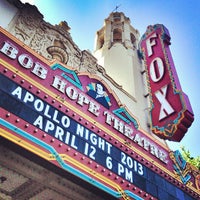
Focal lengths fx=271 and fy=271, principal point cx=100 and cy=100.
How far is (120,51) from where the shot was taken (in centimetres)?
1750

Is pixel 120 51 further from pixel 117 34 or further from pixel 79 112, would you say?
pixel 79 112

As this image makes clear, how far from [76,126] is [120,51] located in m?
11.3

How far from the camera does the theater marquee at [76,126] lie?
594 centimetres

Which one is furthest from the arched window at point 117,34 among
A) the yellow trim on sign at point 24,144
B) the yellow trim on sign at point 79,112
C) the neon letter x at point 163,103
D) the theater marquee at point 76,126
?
the yellow trim on sign at point 24,144

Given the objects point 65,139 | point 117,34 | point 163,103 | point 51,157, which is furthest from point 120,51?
point 51,157

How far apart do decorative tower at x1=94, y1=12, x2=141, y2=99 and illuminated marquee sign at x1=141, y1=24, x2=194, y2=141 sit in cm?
261

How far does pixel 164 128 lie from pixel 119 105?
5.91 ft

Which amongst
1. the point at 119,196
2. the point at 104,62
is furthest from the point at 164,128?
the point at 104,62

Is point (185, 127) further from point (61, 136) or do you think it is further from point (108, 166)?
point (61, 136)

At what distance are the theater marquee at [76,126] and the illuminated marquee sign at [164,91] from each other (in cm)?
89

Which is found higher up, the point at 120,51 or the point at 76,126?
the point at 120,51

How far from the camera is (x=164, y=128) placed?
957cm

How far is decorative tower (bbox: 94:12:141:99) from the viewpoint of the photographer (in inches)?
624

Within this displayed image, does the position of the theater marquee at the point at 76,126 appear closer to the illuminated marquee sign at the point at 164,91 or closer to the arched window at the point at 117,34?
the illuminated marquee sign at the point at 164,91
